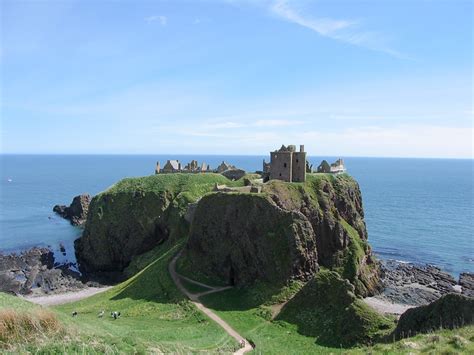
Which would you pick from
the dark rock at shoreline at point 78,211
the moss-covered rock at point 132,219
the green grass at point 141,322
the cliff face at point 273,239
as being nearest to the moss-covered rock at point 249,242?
the cliff face at point 273,239

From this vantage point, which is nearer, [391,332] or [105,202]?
[391,332]

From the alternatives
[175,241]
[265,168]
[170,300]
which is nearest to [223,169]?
[265,168]

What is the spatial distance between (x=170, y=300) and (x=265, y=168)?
4550 centimetres

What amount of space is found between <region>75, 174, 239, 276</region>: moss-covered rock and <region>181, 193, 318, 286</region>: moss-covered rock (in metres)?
20.9

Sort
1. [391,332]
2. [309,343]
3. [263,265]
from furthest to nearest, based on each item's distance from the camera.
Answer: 1. [263,265]
2. [309,343]
3. [391,332]

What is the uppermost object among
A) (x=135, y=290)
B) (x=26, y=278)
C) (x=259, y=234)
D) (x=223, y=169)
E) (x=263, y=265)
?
(x=223, y=169)

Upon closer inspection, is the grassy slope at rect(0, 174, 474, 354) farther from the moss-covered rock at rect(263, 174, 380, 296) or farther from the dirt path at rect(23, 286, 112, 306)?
the dirt path at rect(23, 286, 112, 306)

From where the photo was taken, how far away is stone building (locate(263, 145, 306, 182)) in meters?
67.6

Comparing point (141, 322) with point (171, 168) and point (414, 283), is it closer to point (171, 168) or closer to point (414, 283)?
point (414, 283)

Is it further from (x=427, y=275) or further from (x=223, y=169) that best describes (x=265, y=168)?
(x=427, y=275)

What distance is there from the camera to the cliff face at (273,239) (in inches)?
2103

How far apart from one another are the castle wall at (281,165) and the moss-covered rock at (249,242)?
1308 centimetres

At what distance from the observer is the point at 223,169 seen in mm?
111750

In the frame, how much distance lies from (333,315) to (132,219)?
2201 inches
